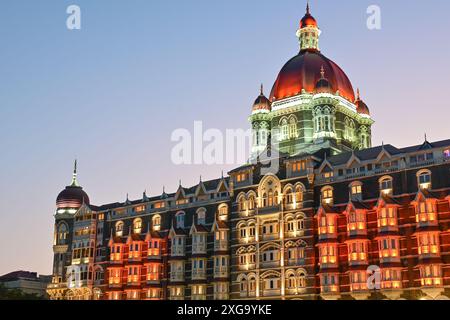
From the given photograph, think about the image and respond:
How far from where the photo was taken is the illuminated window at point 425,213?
64.2 m

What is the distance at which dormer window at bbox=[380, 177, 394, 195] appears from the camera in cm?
6881

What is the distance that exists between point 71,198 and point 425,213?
57697 millimetres

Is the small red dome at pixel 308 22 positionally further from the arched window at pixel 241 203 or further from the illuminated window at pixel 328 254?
the illuminated window at pixel 328 254

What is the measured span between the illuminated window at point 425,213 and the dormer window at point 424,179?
2249 millimetres

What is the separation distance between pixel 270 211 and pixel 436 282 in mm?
20956

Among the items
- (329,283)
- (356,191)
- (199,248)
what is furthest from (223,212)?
(356,191)

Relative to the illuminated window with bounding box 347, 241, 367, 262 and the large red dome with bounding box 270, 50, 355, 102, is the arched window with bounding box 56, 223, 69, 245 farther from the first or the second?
the illuminated window with bounding box 347, 241, 367, 262

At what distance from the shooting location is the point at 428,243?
209 ft

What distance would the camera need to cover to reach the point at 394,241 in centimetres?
6606

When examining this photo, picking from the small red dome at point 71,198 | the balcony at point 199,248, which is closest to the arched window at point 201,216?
the balcony at point 199,248

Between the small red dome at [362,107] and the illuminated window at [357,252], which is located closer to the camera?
the illuminated window at [357,252]

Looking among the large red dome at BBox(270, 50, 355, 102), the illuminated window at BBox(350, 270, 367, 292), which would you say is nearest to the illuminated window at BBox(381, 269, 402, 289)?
the illuminated window at BBox(350, 270, 367, 292)
